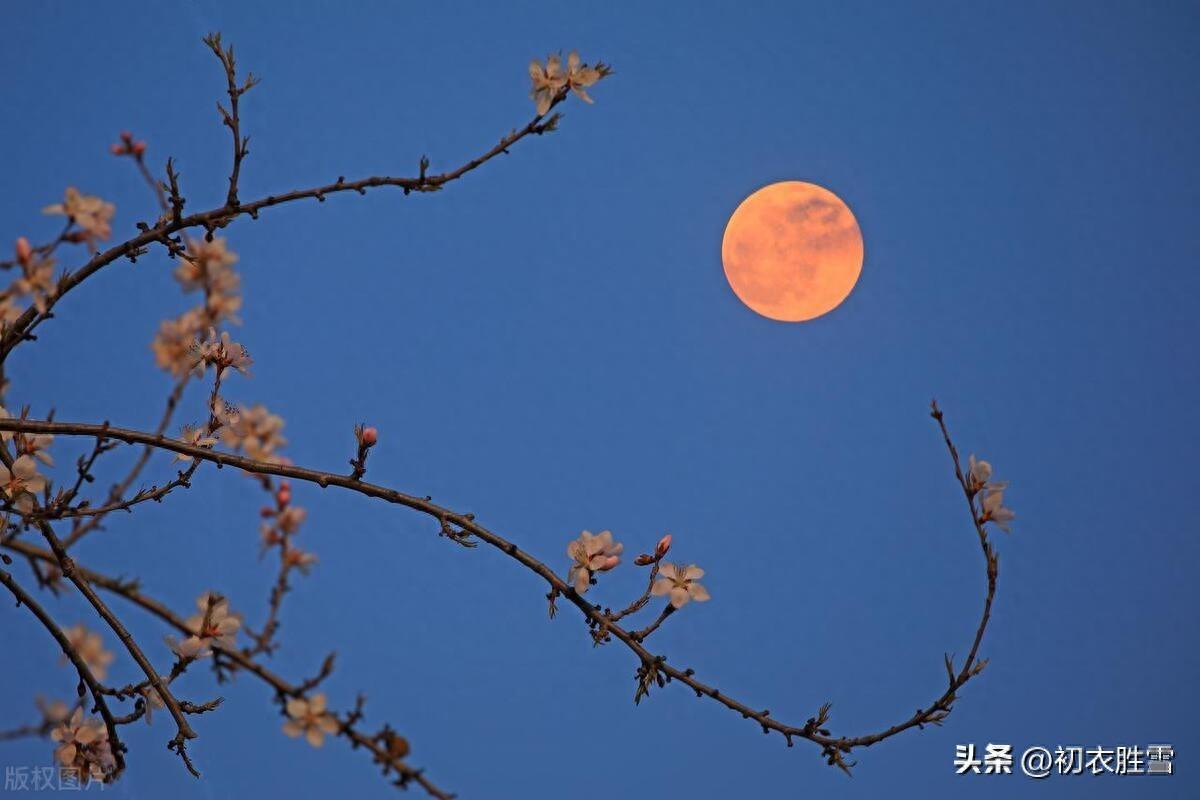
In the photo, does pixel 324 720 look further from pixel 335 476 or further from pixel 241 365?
pixel 241 365

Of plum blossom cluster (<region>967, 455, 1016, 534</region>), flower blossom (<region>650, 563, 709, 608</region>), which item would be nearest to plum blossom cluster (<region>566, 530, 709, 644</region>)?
flower blossom (<region>650, 563, 709, 608</region>)

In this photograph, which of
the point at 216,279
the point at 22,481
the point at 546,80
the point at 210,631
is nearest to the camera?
the point at 210,631

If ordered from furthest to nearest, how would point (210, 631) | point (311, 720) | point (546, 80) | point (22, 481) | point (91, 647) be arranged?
point (91, 647) → point (546, 80) → point (22, 481) → point (210, 631) → point (311, 720)

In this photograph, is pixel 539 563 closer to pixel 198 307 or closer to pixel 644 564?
pixel 644 564

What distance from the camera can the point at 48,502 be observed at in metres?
2.02

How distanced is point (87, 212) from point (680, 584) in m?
1.42

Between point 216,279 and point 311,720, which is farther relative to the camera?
point 216,279

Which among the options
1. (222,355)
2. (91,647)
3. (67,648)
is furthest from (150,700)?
(91,647)

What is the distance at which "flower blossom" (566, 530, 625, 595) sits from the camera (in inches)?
89.4

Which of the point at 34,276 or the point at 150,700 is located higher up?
the point at 34,276

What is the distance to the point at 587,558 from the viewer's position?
2.28 meters

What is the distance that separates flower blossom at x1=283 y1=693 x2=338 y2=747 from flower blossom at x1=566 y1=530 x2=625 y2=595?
67 cm

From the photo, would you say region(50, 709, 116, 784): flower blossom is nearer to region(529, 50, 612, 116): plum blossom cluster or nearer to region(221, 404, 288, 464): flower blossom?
region(221, 404, 288, 464): flower blossom

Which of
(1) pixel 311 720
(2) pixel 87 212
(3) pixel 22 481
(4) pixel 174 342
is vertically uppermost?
(4) pixel 174 342
